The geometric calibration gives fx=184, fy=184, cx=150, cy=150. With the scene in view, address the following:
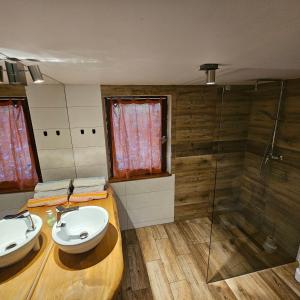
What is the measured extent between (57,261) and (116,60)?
4.27 ft

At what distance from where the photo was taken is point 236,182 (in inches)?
110

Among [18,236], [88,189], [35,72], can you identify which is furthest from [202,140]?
[18,236]

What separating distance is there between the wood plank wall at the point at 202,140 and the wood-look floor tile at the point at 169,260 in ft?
1.73

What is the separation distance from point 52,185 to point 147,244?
1389 millimetres

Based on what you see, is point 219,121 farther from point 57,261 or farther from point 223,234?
point 57,261

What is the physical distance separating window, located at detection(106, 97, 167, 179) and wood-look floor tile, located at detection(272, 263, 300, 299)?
1792 millimetres

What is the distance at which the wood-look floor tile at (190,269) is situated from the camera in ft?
6.34

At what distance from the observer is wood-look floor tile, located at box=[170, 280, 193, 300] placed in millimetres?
1750

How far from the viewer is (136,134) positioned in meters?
2.37

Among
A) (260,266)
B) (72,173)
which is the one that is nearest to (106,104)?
(72,173)

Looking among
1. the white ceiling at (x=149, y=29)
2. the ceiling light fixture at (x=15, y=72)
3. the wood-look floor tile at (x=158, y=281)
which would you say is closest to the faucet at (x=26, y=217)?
the ceiling light fixture at (x=15, y=72)

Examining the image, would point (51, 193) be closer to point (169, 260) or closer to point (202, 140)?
point (169, 260)

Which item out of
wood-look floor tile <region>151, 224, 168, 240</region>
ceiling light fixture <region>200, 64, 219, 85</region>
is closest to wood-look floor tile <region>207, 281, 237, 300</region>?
wood-look floor tile <region>151, 224, 168, 240</region>

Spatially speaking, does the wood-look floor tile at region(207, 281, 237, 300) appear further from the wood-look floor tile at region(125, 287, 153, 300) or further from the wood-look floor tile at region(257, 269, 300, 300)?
the wood-look floor tile at region(125, 287, 153, 300)
